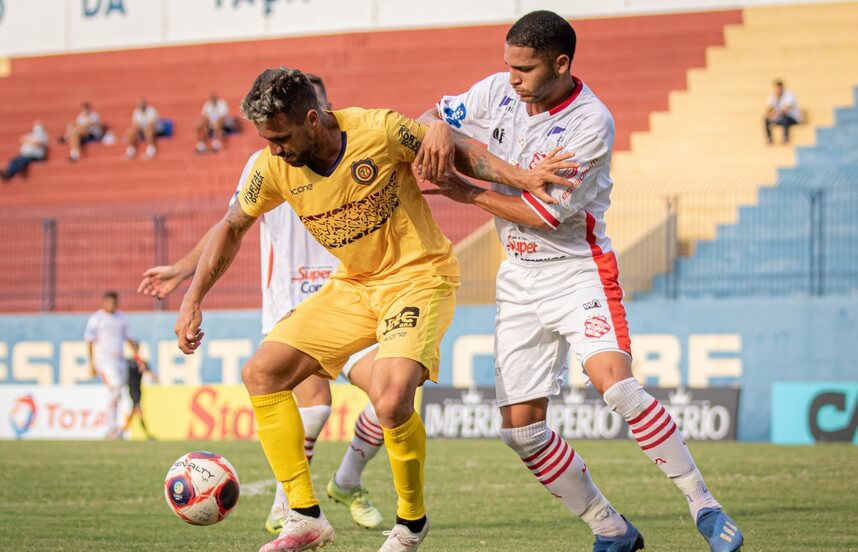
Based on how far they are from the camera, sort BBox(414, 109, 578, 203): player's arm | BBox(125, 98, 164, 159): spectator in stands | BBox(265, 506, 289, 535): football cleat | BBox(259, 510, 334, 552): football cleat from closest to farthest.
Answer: BBox(259, 510, 334, 552): football cleat < BBox(414, 109, 578, 203): player's arm < BBox(265, 506, 289, 535): football cleat < BBox(125, 98, 164, 159): spectator in stands

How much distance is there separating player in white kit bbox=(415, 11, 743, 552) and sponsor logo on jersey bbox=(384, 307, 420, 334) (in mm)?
576

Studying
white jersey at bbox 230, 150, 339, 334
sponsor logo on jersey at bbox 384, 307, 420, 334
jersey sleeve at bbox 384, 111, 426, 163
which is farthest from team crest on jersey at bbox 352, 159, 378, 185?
white jersey at bbox 230, 150, 339, 334

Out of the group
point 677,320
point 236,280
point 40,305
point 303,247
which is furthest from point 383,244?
point 40,305

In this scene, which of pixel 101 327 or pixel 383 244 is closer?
pixel 383 244

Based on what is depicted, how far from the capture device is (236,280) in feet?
80.8

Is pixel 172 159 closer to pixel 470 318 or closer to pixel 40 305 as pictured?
pixel 40 305

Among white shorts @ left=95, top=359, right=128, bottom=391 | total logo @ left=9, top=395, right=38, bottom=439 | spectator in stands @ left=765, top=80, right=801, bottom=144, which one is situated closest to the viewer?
white shorts @ left=95, top=359, right=128, bottom=391

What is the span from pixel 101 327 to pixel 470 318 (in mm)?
6065

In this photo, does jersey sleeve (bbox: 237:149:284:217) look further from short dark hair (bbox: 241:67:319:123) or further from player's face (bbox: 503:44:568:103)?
player's face (bbox: 503:44:568:103)

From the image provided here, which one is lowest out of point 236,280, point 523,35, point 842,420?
point 842,420

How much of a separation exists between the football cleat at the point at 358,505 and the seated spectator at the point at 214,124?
21.2 metres

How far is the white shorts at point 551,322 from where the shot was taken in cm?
647

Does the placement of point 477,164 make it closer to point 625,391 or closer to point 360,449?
point 625,391

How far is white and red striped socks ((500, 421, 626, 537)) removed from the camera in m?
6.63
